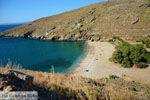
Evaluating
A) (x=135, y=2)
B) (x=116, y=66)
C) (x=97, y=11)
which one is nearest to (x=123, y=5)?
(x=135, y=2)

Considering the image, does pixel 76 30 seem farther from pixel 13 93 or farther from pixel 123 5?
pixel 13 93

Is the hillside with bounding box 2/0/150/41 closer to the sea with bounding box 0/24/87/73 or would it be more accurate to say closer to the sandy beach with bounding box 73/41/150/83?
the sea with bounding box 0/24/87/73

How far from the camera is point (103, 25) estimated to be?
7200cm

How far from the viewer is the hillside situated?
62.9 meters

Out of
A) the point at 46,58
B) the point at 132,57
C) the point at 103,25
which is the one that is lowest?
the point at 46,58

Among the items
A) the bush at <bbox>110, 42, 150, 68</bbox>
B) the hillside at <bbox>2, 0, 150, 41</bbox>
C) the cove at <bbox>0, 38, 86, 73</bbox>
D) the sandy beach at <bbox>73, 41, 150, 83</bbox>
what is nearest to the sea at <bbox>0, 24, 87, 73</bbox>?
the cove at <bbox>0, 38, 86, 73</bbox>

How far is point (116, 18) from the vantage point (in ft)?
238

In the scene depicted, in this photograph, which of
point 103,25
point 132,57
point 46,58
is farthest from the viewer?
point 103,25

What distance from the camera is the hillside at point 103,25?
6293cm

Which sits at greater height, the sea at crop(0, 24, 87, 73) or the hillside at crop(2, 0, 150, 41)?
the hillside at crop(2, 0, 150, 41)

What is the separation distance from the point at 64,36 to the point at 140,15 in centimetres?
3446

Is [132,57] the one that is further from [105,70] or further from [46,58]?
[46,58]

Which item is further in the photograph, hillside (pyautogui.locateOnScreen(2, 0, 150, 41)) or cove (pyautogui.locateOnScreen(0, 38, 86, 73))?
hillside (pyautogui.locateOnScreen(2, 0, 150, 41))

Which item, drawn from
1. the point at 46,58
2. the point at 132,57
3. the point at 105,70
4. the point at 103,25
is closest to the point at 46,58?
the point at 46,58
